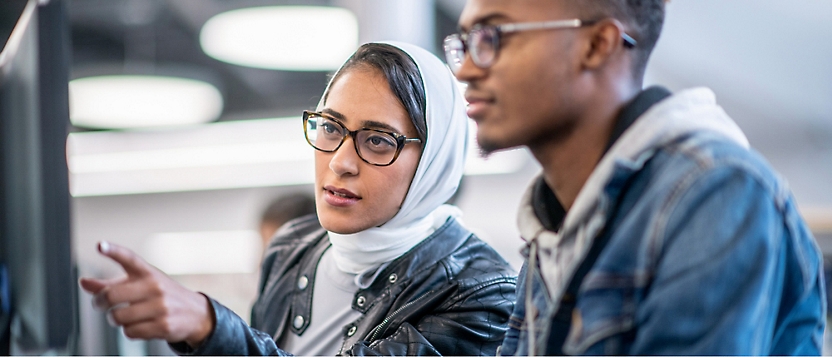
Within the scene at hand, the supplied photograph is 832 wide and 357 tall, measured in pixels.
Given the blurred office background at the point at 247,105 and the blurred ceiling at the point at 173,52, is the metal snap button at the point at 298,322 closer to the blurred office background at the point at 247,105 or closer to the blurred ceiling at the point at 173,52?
the blurred office background at the point at 247,105

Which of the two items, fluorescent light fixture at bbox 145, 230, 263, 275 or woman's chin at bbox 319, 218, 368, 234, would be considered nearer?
woman's chin at bbox 319, 218, 368, 234

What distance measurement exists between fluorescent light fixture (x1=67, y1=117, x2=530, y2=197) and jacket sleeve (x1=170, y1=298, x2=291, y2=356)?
708cm

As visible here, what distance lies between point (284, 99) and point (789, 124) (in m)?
5.52

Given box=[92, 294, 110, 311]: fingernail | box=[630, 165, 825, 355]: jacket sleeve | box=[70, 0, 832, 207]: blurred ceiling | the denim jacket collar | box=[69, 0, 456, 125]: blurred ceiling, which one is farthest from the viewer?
box=[69, 0, 456, 125]: blurred ceiling

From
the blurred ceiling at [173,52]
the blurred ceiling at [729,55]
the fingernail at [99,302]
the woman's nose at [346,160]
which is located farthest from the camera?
the blurred ceiling at [173,52]

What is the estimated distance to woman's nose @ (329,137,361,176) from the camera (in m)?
1.56

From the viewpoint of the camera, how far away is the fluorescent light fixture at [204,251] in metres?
9.55

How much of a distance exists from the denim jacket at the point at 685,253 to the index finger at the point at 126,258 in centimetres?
58

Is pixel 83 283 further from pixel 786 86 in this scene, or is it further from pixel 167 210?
pixel 167 210

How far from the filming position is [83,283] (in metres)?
1.07

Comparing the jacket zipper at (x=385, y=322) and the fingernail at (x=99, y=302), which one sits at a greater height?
the fingernail at (x=99, y=302)

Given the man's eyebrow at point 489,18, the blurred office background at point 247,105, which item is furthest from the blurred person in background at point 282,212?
the man's eyebrow at point 489,18

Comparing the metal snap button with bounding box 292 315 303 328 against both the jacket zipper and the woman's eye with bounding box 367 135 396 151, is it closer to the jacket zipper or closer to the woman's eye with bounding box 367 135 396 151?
the jacket zipper

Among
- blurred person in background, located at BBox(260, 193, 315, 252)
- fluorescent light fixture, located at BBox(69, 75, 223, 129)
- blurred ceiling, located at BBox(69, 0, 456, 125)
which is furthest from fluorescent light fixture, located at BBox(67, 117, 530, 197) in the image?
blurred person in background, located at BBox(260, 193, 315, 252)
